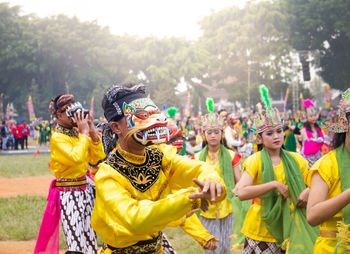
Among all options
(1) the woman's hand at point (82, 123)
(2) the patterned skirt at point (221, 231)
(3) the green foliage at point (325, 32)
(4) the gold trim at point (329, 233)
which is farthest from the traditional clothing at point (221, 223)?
(3) the green foliage at point (325, 32)

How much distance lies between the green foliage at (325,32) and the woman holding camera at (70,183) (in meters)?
40.0

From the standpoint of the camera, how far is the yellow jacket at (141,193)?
6.68ft

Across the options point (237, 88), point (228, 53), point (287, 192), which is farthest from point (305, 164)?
point (228, 53)

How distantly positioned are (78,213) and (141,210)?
2684 millimetres

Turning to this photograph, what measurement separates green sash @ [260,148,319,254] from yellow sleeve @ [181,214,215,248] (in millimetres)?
871

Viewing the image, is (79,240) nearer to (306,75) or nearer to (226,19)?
(306,75)

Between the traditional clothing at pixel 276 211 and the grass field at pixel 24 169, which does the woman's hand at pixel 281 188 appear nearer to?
the traditional clothing at pixel 276 211

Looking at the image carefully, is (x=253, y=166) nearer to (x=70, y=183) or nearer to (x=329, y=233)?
(x=329, y=233)

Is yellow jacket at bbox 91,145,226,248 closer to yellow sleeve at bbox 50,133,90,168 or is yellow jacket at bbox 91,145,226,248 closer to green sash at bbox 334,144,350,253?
green sash at bbox 334,144,350,253

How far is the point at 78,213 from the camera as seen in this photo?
454 cm

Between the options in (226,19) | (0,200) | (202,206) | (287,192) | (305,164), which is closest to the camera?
(202,206)

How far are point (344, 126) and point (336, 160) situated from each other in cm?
23

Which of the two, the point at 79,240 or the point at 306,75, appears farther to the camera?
the point at 306,75

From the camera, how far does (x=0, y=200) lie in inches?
388
